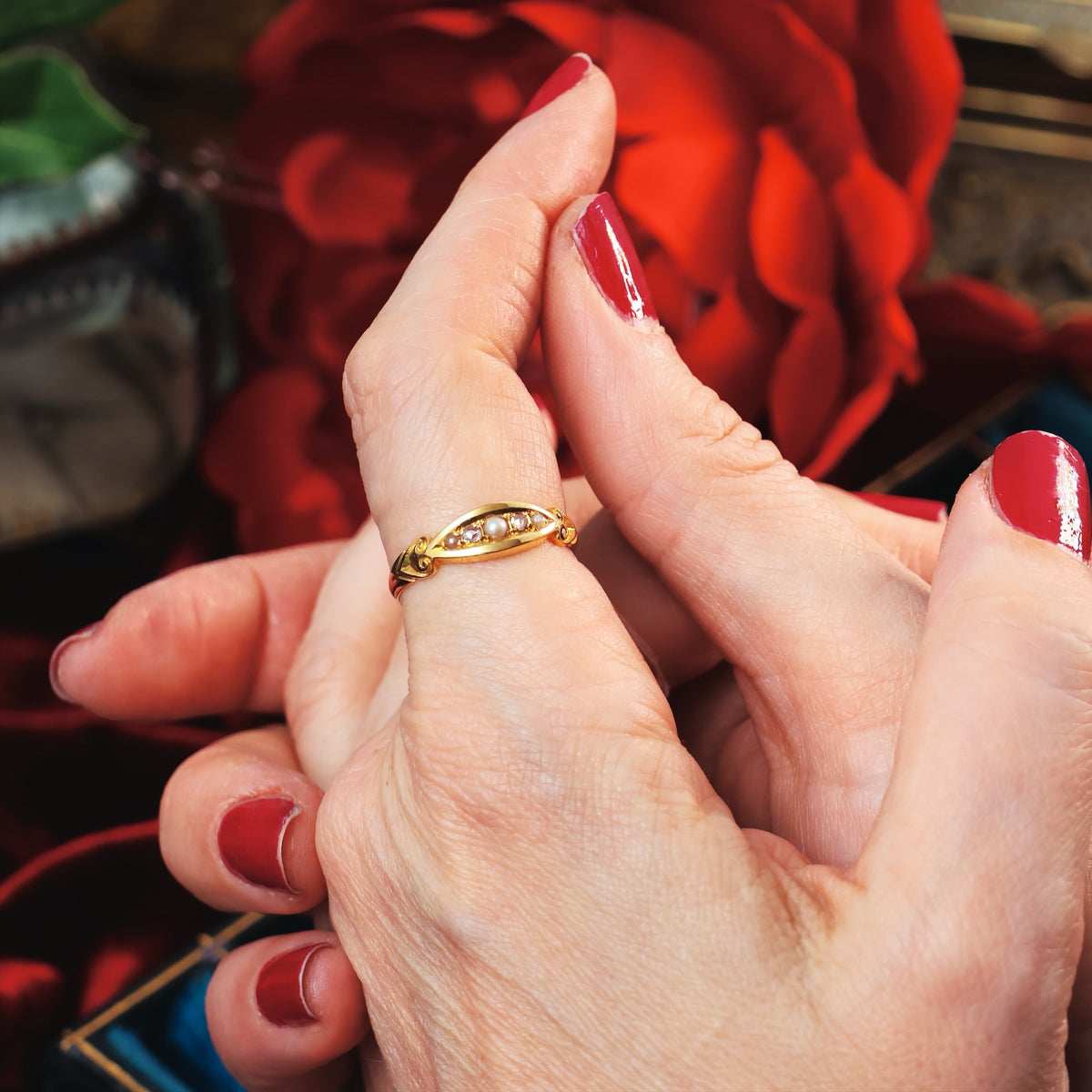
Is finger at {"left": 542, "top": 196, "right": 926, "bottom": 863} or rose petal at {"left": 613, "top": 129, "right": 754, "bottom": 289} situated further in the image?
rose petal at {"left": 613, "top": 129, "right": 754, "bottom": 289}

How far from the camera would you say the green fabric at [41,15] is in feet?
1.76

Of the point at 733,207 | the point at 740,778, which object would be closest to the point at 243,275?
the point at 733,207

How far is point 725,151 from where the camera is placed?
1.60 ft

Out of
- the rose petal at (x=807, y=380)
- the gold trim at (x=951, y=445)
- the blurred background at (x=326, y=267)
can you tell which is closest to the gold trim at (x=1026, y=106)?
the blurred background at (x=326, y=267)

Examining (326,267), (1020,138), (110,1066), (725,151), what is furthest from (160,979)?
(1020,138)

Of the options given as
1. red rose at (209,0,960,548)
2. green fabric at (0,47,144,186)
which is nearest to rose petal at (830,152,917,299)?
red rose at (209,0,960,548)

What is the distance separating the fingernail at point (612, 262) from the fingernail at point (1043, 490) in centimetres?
15

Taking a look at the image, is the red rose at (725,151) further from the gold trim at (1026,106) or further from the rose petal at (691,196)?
the gold trim at (1026,106)

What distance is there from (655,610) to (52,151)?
1.22ft

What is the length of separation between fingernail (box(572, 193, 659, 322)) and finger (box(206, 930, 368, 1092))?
290 mm

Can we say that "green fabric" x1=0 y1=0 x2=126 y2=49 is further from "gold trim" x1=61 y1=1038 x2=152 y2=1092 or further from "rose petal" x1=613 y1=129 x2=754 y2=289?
"gold trim" x1=61 y1=1038 x2=152 y2=1092

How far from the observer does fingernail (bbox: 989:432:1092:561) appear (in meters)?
0.33

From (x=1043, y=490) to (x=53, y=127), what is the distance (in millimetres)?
491

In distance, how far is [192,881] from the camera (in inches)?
19.4
